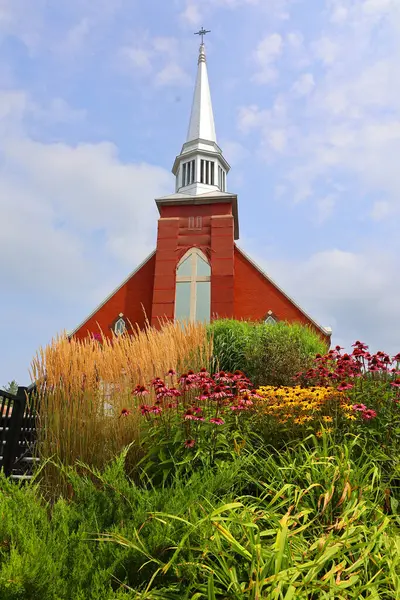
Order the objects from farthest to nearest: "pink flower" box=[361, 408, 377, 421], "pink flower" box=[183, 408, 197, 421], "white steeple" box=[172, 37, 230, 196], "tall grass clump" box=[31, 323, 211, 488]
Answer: "white steeple" box=[172, 37, 230, 196] → "tall grass clump" box=[31, 323, 211, 488] → "pink flower" box=[361, 408, 377, 421] → "pink flower" box=[183, 408, 197, 421]

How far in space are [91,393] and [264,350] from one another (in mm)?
4453

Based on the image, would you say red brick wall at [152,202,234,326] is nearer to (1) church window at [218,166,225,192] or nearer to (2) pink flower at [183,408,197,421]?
(1) church window at [218,166,225,192]

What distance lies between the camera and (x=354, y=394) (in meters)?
4.69

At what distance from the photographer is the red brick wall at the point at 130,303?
17.4m

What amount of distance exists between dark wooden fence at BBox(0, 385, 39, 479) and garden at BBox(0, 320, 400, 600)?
20 centimetres

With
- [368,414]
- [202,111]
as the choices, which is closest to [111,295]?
[202,111]

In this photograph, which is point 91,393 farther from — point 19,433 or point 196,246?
point 196,246

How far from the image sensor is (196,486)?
9.16 feet

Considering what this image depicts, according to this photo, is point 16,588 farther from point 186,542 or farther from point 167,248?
point 167,248

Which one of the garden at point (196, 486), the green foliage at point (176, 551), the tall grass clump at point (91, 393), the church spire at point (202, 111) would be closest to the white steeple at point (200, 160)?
the church spire at point (202, 111)

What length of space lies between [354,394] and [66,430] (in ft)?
8.82

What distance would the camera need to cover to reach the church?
54.4 ft

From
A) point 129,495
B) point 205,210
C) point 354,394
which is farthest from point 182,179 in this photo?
point 129,495

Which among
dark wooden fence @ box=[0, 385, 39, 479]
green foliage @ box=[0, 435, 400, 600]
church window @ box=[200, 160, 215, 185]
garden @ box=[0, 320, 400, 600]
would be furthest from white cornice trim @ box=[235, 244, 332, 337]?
green foliage @ box=[0, 435, 400, 600]
